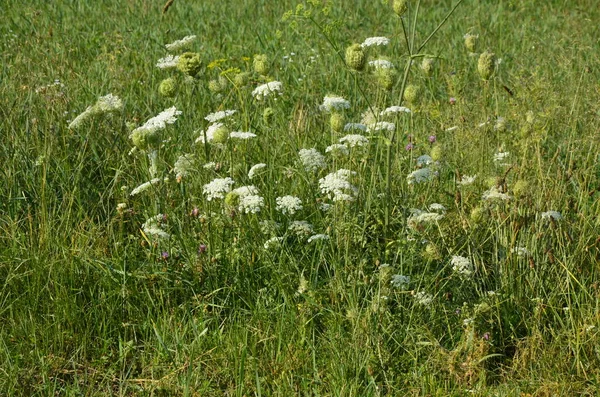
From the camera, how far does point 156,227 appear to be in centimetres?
275

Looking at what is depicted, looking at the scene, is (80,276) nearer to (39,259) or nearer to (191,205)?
(39,259)

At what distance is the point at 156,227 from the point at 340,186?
2.11 ft

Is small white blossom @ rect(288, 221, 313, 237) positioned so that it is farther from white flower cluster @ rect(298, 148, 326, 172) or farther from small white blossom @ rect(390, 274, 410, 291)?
small white blossom @ rect(390, 274, 410, 291)

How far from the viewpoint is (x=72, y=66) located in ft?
15.3

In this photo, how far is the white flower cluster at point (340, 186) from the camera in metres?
2.53

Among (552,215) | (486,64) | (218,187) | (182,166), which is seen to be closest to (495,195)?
(552,215)

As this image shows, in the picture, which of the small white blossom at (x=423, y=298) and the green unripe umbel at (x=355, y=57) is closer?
the small white blossom at (x=423, y=298)

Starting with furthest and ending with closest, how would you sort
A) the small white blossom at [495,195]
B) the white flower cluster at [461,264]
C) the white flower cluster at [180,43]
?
1. the white flower cluster at [180,43]
2. the small white blossom at [495,195]
3. the white flower cluster at [461,264]

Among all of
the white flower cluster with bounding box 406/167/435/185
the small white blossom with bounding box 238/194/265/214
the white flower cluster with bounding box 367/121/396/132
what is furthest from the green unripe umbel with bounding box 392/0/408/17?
the small white blossom with bounding box 238/194/265/214

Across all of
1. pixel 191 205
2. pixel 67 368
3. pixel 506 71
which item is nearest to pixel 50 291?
pixel 67 368

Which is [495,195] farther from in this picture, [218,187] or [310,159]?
[218,187]

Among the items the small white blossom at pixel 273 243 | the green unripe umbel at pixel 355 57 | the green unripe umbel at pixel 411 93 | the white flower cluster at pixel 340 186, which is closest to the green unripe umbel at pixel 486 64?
the green unripe umbel at pixel 411 93

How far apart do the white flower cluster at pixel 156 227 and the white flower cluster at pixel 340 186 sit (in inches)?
21.0

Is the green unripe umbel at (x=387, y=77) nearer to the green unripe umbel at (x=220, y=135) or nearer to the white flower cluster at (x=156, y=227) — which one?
the green unripe umbel at (x=220, y=135)
